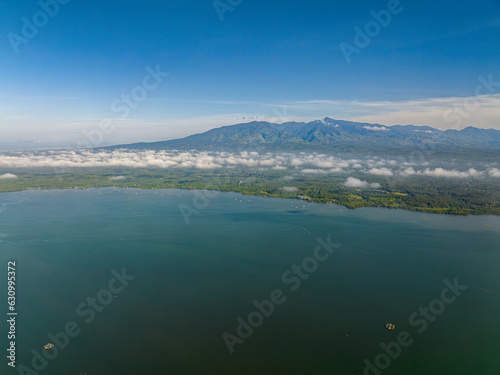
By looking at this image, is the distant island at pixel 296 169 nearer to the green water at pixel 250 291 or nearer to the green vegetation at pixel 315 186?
the green vegetation at pixel 315 186

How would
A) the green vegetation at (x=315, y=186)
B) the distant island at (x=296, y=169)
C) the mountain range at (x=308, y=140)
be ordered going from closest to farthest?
the green vegetation at (x=315, y=186), the distant island at (x=296, y=169), the mountain range at (x=308, y=140)

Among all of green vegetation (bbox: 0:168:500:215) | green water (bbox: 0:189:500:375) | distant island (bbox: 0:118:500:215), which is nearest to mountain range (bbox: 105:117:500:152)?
distant island (bbox: 0:118:500:215)

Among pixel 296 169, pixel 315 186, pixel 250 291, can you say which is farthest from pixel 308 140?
pixel 250 291

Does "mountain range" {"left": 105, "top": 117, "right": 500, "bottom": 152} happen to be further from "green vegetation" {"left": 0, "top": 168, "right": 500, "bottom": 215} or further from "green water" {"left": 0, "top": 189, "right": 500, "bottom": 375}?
"green water" {"left": 0, "top": 189, "right": 500, "bottom": 375}

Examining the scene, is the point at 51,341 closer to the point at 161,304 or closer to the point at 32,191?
the point at 161,304

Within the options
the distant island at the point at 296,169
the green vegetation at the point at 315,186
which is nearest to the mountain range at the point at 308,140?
the distant island at the point at 296,169

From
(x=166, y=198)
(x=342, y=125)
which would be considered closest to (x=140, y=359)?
(x=166, y=198)
